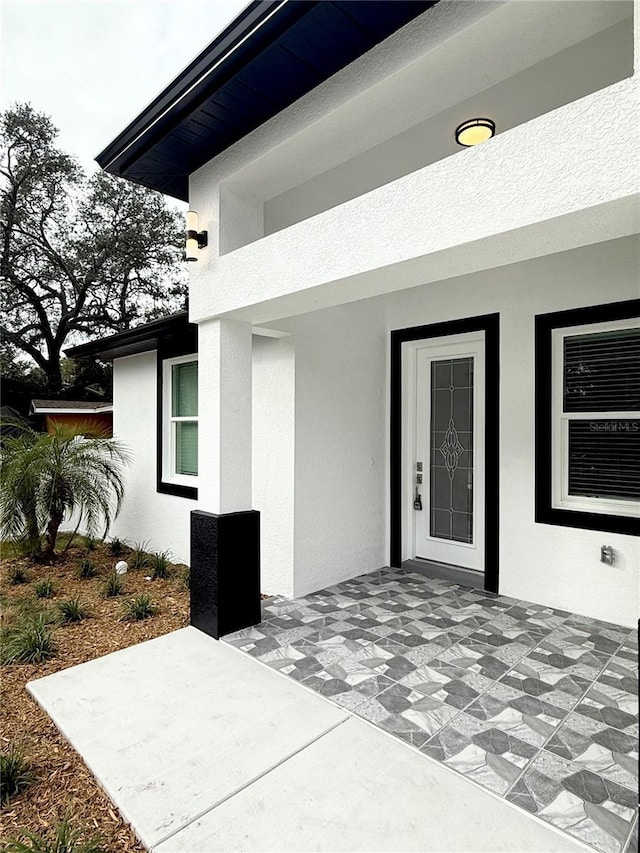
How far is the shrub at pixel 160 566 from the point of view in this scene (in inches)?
234

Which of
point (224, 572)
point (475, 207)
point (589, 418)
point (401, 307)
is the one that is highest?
point (401, 307)

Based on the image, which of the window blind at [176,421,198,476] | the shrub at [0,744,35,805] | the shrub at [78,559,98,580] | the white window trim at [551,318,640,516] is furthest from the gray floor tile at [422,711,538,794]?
the shrub at [78,559,98,580]

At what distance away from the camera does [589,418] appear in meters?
4.59

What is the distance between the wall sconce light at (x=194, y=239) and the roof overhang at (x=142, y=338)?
752 millimetres

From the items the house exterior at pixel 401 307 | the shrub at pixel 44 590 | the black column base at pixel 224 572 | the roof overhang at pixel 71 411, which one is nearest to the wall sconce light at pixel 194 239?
the house exterior at pixel 401 307

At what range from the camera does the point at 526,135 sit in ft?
7.68

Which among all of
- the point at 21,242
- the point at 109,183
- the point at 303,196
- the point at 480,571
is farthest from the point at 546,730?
the point at 109,183

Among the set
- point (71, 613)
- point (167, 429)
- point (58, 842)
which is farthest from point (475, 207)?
point (167, 429)

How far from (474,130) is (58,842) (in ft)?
17.3

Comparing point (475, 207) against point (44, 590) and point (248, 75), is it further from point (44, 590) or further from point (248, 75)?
point (44, 590)

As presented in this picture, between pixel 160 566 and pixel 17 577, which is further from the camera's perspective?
pixel 160 566

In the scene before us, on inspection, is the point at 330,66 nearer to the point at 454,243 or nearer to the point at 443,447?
the point at 454,243

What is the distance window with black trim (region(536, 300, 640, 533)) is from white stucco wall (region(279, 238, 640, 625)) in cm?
13

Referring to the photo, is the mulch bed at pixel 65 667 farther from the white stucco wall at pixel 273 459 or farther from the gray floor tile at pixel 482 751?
the gray floor tile at pixel 482 751
